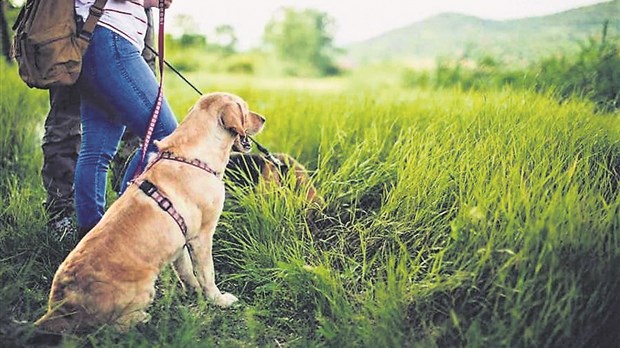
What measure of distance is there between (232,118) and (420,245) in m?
1.20

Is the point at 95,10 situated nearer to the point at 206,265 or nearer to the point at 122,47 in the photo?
the point at 122,47

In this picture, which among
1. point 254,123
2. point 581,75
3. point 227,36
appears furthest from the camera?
point 227,36

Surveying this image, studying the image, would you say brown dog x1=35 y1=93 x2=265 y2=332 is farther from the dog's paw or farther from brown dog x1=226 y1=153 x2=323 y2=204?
brown dog x1=226 y1=153 x2=323 y2=204

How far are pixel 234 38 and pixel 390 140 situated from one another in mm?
11011

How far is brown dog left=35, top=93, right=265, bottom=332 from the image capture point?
2.57 m

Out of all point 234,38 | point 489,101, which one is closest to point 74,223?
point 489,101

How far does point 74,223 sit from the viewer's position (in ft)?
12.2

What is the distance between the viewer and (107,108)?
3.14m

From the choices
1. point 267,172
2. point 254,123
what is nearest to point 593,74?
point 267,172

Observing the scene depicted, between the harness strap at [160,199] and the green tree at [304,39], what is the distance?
12361mm

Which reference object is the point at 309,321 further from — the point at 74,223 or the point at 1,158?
the point at 1,158

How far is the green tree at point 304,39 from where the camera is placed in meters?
14.6

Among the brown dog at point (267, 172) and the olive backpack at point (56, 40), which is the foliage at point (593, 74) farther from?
the olive backpack at point (56, 40)

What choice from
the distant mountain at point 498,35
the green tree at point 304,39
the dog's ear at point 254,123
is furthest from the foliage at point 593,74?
the green tree at point 304,39
